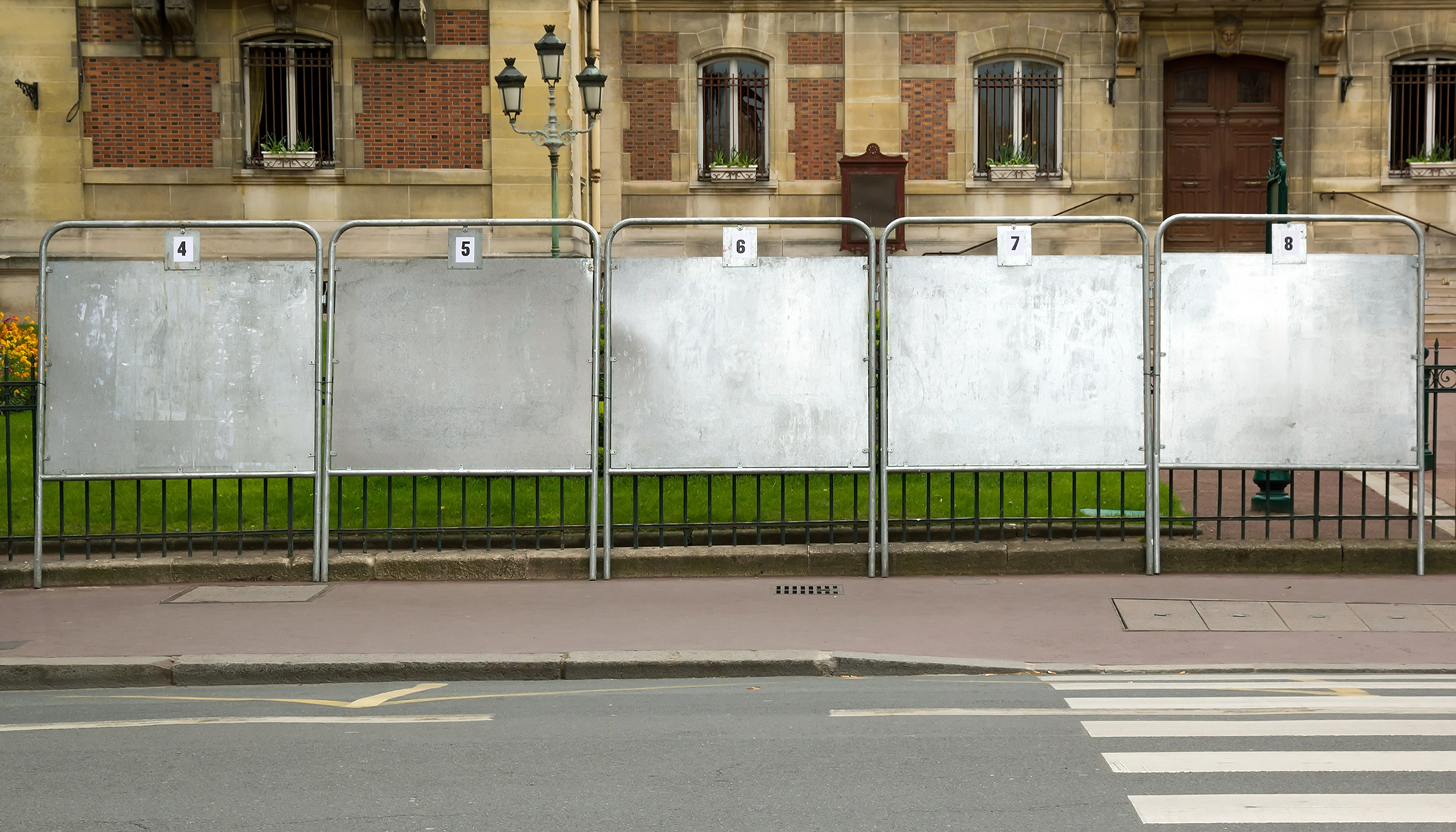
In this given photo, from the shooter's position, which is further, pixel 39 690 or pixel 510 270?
pixel 510 270

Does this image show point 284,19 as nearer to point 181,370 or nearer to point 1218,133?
point 181,370

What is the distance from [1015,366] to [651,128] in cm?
1567

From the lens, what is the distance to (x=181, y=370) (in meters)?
9.92

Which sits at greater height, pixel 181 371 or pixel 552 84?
pixel 552 84

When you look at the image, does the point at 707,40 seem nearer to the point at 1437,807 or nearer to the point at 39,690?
the point at 39,690

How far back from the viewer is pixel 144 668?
763 centimetres

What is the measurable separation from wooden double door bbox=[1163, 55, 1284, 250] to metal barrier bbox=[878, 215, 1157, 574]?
1615 centimetres

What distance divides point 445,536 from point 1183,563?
197 inches

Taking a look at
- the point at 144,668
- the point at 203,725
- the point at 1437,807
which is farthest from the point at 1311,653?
the point at 144,668

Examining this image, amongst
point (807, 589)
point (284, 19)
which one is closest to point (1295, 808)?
point (807, 589)

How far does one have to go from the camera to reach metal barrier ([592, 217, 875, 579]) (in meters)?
9.99

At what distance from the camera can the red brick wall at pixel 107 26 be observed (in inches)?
885

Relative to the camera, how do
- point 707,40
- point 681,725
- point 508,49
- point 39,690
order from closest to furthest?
1. point 681,725
2. point 39,690
3. point 508,49
4. point 707,40

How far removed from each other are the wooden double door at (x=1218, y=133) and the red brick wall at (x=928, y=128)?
3783 mm
